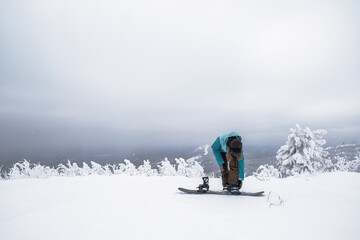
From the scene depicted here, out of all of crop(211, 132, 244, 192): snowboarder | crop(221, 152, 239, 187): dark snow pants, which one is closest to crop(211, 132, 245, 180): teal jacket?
crop(211, 132, 244, 192): snowboarder

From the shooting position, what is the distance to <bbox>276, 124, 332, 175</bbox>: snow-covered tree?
723 inches

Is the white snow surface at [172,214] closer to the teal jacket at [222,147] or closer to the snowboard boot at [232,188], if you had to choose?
the snowboard boot at [232,188]

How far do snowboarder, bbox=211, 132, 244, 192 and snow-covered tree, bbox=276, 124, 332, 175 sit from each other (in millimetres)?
16095

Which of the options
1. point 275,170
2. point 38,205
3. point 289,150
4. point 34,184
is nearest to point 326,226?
point 38,205

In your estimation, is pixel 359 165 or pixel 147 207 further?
pixel 359 165

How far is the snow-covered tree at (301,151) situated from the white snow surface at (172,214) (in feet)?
48.1

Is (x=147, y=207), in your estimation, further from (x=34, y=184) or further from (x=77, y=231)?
(x=34, y=184)

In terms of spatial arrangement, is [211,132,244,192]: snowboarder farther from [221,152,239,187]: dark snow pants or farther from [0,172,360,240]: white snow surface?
[0,172,360,240]: white snow surface

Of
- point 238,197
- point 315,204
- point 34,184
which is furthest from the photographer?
point 34,184

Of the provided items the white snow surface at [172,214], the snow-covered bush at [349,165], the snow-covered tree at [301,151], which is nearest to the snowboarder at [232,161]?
the white snow surface at [172,214]

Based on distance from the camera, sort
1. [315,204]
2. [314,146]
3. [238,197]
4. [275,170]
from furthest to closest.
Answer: [275,170]
[314,146]
[238,197]
[315,204]

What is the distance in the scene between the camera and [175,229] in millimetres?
3100

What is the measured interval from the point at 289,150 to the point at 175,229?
65.6 feet

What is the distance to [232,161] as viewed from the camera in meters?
5.13
